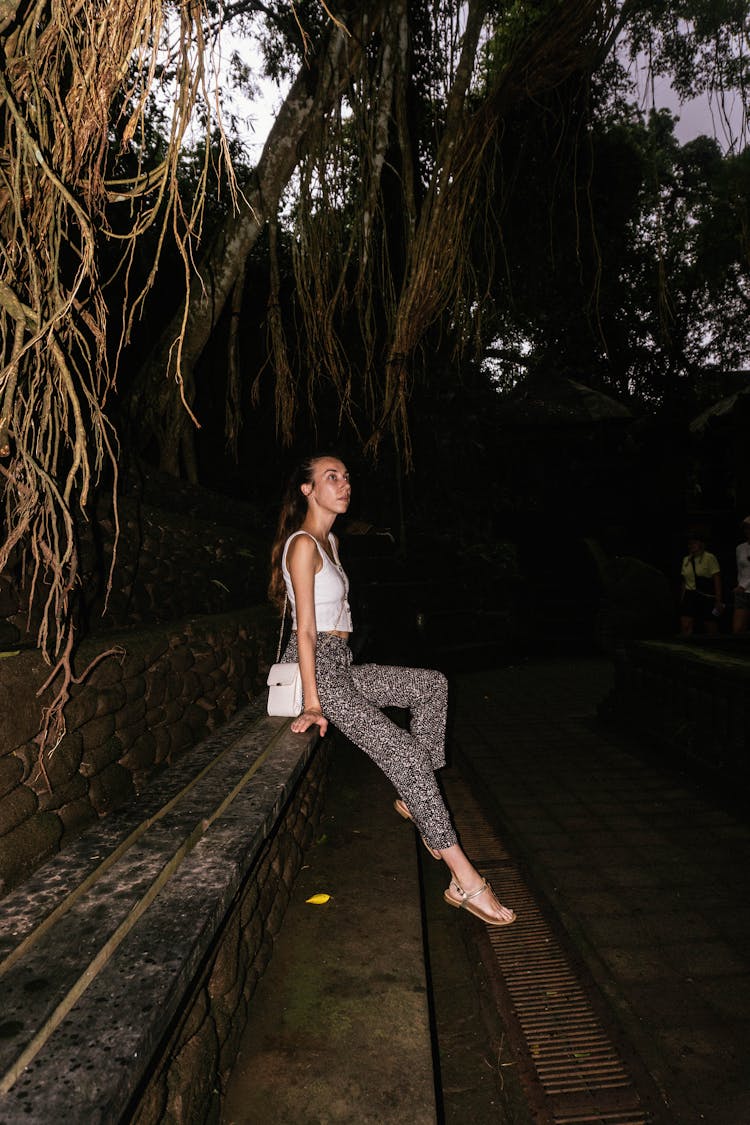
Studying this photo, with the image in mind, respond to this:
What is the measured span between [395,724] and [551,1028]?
50.0 inches

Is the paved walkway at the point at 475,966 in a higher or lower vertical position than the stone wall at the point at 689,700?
lower

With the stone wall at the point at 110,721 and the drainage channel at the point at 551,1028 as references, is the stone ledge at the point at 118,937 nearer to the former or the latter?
the stone wall at the point at 110,721

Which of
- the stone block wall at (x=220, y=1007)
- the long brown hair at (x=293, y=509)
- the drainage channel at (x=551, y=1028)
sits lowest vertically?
the drainage channel at (x=551, y=1028)

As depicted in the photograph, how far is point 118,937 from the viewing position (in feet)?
4.76

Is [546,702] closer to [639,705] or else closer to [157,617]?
[639,705]

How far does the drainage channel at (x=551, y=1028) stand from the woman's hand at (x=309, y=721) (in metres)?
1.23

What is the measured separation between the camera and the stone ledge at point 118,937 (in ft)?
3.50

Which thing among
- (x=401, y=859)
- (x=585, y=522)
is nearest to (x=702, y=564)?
(x=585, y=522)

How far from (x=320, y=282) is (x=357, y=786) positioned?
3398 millimetres

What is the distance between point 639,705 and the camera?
5.73m

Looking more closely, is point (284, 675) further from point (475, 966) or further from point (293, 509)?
point (475, 966)

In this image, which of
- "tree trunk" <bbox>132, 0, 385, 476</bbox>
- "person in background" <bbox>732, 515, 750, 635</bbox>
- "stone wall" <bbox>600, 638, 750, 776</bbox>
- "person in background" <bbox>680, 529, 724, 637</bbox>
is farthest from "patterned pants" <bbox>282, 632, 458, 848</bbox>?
"person in background" <bbox>680, 529, 724, 637</bbox>

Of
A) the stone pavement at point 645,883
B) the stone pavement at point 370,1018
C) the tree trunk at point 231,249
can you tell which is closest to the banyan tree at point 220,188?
the tree trunk at point 231,249

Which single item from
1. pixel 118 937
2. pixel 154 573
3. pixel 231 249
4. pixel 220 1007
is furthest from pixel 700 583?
pixel 118 937
